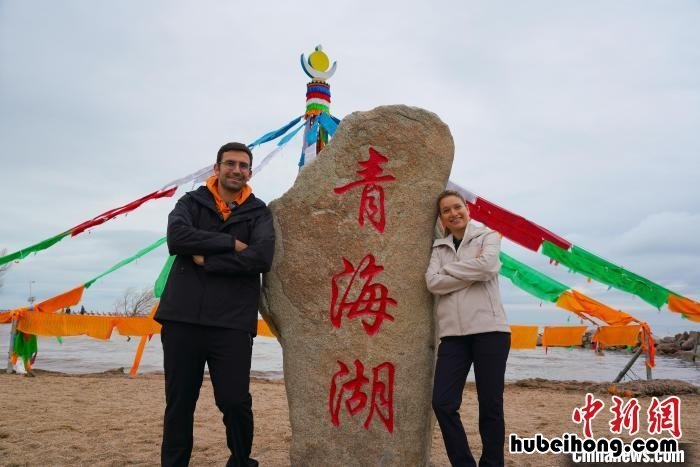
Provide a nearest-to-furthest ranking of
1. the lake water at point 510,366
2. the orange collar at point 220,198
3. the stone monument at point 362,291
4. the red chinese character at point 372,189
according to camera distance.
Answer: the orange collar at point 220,198 < the stone monument at point 362,291 < the red chinese character at point 372,189 < the lake water at point 510,366

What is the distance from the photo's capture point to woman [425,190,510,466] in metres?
2.93

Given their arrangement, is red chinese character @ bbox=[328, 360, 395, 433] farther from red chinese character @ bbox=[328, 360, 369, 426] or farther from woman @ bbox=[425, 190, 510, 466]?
woman @ bbox=[425, 190, 510, 466]

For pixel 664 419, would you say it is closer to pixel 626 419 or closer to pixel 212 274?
pixel 626 419

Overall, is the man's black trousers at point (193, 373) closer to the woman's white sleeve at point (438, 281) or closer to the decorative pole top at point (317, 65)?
the woman's white sleeve at point (438, 281)

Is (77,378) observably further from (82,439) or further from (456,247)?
(456,247)

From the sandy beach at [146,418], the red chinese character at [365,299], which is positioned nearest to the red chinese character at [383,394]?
the red chinese character at [365,299]

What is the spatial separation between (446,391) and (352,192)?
140 cm

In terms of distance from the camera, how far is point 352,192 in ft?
11.5

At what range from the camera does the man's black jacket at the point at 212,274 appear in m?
2.94

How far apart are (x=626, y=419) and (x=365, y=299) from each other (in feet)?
12.1

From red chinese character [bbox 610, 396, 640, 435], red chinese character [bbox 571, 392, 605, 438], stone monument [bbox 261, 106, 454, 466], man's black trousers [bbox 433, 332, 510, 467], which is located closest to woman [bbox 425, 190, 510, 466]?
man's black trousers [bbox 433, 332, 510, 467]

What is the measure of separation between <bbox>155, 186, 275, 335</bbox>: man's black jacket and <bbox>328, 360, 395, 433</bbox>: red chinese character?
0.70 metres

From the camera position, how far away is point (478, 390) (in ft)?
9.70

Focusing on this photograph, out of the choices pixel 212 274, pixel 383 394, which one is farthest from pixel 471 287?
pixel 212 274
